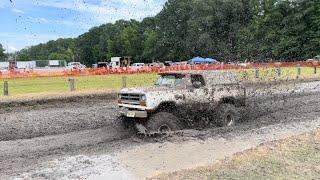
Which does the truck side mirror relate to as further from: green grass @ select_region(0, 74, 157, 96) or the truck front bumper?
green grass @ select_region(0, 74, 157, 96)

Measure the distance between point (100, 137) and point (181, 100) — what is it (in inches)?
99.0

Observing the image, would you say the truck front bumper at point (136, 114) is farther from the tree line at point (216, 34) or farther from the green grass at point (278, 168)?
the tree line at point (216, 34)

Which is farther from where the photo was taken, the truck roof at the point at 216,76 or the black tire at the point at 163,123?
the truck roof at the point at 216,76

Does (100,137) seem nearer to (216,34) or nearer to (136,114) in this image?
(136,114)

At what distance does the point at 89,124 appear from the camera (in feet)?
53.6

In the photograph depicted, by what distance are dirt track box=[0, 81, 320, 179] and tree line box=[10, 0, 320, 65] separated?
37.7 meters

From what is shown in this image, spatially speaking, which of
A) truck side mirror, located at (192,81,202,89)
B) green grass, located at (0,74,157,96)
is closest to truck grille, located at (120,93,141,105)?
truck side mirror, located at (192,81,202,89)

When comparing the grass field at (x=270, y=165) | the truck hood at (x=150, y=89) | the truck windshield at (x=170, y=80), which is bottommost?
the grass field at (x=270, y=165)

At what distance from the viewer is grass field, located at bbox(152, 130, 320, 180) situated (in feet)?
28.0

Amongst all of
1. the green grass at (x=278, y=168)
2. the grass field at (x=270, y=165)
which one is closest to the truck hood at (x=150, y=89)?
the grass field at (x=270, y=165)

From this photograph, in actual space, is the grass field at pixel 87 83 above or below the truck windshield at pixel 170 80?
below

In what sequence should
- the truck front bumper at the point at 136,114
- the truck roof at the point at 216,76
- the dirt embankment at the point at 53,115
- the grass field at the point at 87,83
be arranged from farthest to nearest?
the grass field at the point at 87,83 → the dirt embankment at the point at 53,115 → the truck roof at the point at 216,76 → the truck front bumper at the point at 136,114

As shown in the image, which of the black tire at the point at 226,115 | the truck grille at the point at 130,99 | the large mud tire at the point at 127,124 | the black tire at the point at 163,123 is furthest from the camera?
the black tire at the point at 226,115

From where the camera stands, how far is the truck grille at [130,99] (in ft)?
43.4
